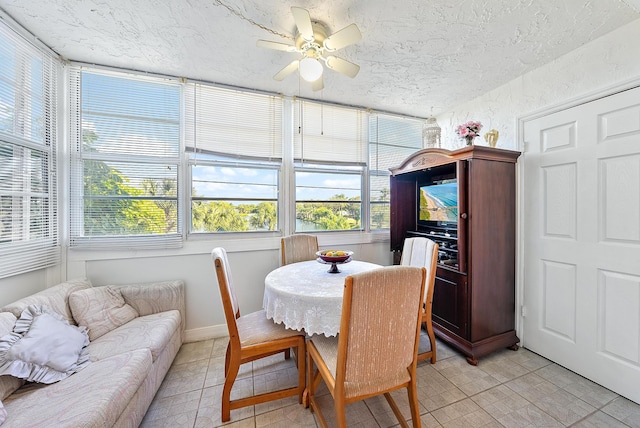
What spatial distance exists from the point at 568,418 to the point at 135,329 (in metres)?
3.01

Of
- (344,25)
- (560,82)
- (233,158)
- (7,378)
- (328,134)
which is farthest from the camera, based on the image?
(328,134)

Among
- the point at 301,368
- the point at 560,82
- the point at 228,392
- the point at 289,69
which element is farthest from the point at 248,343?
the point at 560,82

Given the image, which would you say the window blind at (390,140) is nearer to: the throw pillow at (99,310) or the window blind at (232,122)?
the window blind at (232,122)

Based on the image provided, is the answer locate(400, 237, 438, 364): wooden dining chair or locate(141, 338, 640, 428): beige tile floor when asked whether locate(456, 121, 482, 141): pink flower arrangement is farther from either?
locate(141, 338, 640, 428): beige tile floor

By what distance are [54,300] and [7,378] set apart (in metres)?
0.60

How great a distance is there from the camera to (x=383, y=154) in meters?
3.27

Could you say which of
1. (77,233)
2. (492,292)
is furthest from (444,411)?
(77,233)

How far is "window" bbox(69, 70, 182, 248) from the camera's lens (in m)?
2.19

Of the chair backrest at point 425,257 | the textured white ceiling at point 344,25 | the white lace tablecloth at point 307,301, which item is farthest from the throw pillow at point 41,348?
the chair backrest at point 425,257

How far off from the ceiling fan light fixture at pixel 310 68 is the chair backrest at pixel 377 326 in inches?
53.6

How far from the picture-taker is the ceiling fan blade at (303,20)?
1.36 metres

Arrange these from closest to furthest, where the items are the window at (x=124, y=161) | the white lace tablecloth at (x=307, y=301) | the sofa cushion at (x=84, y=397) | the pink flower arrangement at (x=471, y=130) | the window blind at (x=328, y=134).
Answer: the sofa cushion at (x=84, y=397) < the white lace tablecloth at (x=307, y=301) < the window at (x=124, y=161) < the pink flower arrangement at (x=471, y=130) < the window blind at (x=328, y=134)

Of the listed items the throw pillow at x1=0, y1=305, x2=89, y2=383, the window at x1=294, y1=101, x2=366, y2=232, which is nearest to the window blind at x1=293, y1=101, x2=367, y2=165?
the window at x1=294, y1=101, x2=366, y2=232

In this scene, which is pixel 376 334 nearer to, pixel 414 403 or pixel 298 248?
pixel 414 403
